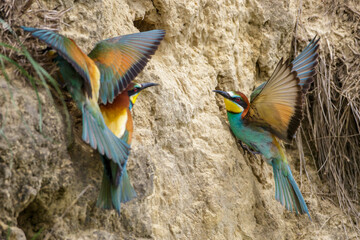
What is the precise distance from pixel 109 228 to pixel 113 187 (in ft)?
0.58

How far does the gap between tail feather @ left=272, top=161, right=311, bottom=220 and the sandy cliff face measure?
0.08 metres

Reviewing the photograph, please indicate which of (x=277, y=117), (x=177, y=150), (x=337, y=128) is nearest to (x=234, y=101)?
Answer: (x=277, y=117)

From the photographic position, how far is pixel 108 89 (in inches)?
75.0

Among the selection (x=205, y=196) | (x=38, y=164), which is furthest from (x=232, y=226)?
(x=38, y=164)

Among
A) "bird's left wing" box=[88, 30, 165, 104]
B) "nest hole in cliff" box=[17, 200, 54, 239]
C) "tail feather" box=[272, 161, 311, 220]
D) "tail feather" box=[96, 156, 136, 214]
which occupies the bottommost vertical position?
"tail feather" box=[272, 161, 311, 220]

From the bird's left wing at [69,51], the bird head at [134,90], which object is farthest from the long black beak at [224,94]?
the bird's left wing at [69,51]

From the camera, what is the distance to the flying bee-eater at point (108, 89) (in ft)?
5.49

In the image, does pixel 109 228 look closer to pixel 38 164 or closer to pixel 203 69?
pixel 38 164

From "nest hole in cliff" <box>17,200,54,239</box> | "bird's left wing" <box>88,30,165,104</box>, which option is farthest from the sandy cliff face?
"bird's left wing" <box>88,30,165,104</box>

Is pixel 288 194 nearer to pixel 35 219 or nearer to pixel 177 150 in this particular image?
pixel 177 150

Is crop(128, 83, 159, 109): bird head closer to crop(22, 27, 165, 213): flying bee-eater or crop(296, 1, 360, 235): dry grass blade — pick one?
crop(22, 27, 165, 213): flying bee-eater

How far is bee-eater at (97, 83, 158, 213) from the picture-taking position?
67.8 inches

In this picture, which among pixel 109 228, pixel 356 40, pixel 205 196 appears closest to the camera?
pixel 109 228

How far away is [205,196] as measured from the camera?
2371mm
